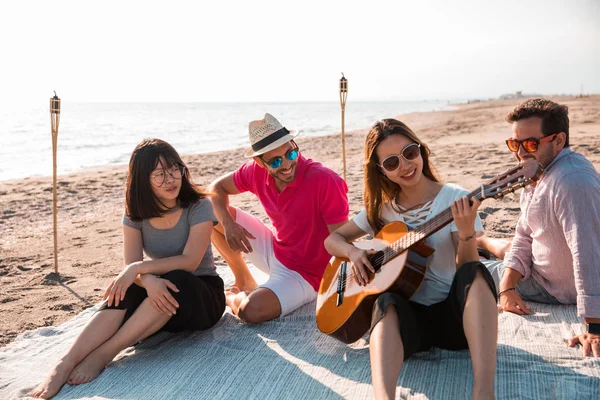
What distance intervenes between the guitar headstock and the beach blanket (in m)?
→ 0.95

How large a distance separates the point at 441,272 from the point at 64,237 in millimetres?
5634

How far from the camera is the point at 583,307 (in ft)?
9.12

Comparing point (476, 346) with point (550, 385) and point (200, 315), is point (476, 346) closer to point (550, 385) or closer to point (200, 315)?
point (550, 385)

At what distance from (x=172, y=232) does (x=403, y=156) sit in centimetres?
156

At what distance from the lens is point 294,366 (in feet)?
10.2

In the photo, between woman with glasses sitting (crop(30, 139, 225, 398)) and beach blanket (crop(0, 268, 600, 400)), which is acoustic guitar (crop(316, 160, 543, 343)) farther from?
woman with glasses sitting (crop(30, 139, 225, 398))

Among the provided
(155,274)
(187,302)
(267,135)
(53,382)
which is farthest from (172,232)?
(53,382)

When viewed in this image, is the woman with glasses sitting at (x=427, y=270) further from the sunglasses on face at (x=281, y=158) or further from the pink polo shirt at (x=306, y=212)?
the sunglasses on face at (x=281, y=158)

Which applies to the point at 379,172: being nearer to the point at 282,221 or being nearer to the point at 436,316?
the point at 436,316

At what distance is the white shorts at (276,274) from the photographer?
3832 mm

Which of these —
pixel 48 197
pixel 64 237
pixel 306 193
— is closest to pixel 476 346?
pixel 306 193

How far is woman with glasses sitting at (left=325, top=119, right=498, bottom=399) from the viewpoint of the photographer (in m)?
2.44

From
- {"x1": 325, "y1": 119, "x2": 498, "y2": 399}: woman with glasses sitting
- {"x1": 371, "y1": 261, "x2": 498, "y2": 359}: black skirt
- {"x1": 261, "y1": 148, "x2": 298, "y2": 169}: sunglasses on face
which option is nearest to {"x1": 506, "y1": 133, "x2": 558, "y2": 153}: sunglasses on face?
{"x1": 325, "y1": 119, "x2": 498, "y2": 399}: woman with glasses sitting

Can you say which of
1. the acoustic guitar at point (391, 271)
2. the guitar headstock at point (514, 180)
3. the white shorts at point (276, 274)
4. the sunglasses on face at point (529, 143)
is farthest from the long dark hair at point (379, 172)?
the white shorts at point (276, 274)
